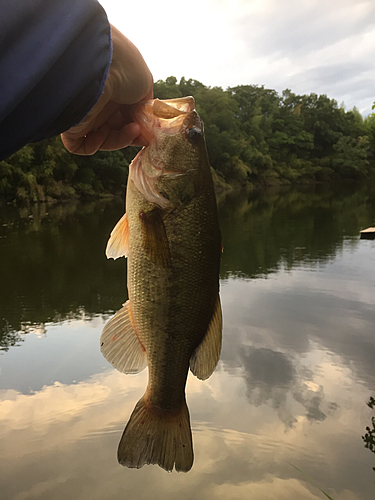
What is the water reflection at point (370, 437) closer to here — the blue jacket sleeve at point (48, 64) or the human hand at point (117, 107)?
the human hand at point (117, 107)

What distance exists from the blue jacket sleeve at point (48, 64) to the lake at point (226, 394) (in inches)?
107

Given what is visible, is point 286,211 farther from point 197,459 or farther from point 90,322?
point 197,459

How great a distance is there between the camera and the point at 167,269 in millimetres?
1544

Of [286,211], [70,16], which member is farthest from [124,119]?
[286,211]

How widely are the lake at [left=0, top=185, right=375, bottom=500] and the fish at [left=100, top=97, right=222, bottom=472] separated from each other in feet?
4.99

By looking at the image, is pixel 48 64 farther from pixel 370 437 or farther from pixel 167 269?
pixel 370 437

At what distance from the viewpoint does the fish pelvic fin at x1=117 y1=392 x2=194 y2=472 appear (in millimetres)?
1610

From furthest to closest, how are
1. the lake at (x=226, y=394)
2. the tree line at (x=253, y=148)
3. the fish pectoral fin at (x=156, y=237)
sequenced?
the tree line at (x=253, y=148)
the lake at (x=226, y=394)
the fish pectoral fin at (x=156, y=237)

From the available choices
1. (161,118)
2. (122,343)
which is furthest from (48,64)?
(122,343)

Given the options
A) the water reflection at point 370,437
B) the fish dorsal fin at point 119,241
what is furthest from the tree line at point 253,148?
the fish dorsal fin at point 119,241

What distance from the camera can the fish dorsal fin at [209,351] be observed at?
169cm

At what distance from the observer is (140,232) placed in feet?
5.08

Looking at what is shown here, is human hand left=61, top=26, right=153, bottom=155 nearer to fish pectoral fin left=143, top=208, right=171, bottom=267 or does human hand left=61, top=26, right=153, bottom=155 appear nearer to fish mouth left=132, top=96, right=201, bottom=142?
fish mouth left=132, top=96, right=201, bottom=142

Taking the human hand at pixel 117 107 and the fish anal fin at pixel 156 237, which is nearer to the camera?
the human hand at pixel 117 107
